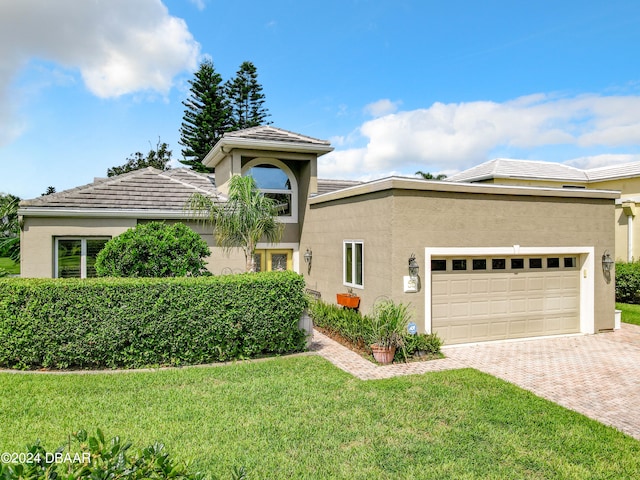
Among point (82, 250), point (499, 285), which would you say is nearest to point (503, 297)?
point (499, 285)

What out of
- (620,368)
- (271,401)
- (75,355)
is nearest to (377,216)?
(271,401)

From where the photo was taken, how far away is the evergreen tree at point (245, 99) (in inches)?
1511

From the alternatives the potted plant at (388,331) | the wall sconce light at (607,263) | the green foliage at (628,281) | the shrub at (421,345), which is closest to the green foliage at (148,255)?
the potted plant at (388,331)

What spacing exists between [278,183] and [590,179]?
18.8 metres

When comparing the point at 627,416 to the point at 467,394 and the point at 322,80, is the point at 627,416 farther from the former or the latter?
the point at 322,80

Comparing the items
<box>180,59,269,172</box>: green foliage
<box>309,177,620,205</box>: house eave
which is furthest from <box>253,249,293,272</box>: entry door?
<box>180,59,269,172</box>: green foliage

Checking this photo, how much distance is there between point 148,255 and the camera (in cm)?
1028

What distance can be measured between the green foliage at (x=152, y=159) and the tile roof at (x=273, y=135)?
36097 mm

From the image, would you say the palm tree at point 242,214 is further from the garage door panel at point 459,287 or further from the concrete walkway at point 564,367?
the garage door panel at point 459,287

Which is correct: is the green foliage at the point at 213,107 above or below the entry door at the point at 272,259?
above

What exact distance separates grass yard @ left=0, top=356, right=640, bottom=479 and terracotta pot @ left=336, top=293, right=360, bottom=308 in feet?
13.1

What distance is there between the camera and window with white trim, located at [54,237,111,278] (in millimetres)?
12891

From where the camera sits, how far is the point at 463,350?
10.6m

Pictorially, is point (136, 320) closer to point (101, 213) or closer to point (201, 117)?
point (101, 213)
